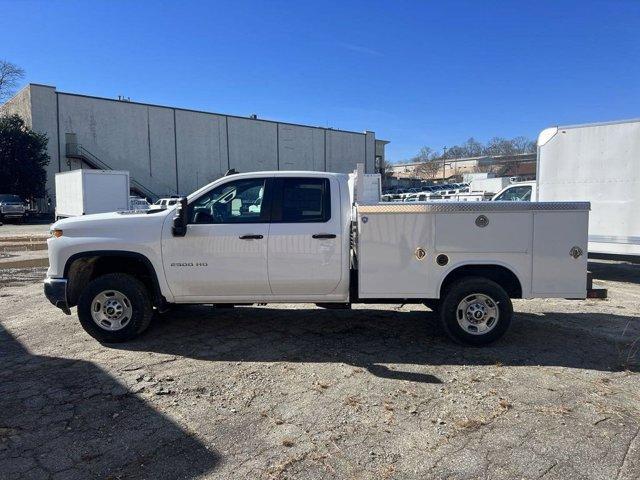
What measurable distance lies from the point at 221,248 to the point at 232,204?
0.53m

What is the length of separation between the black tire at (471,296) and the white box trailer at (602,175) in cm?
570

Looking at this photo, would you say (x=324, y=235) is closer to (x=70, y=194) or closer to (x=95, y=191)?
(x=95, y=191)

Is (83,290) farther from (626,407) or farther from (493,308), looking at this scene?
(626,407)

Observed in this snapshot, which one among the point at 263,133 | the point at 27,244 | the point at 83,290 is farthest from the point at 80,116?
the point at 83,290

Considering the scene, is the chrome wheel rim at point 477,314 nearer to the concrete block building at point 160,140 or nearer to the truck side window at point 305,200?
the truck side window at point 305,200

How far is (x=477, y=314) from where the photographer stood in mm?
5707

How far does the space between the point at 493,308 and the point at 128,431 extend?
3976 millimetres

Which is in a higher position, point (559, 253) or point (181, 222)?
point (181, 222)

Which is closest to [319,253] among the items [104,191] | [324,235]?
[324,235]

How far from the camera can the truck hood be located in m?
5.75

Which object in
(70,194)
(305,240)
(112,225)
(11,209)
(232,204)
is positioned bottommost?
(305,240)

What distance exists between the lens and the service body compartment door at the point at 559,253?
5555mm

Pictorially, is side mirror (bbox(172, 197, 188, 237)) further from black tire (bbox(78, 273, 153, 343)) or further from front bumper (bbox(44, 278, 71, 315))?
front bumper (bbox(44, 278, 71, 315))

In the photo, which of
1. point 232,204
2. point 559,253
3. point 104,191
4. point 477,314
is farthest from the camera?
point 104,191
